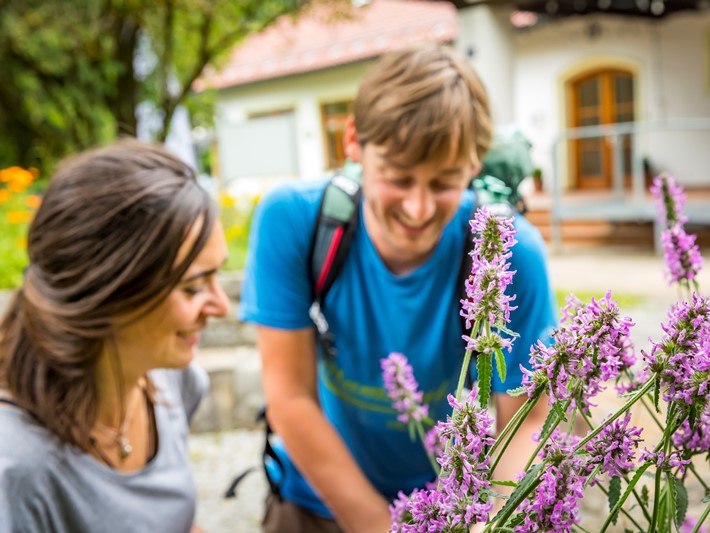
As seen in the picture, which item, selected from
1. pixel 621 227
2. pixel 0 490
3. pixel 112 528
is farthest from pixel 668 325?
pixel 621 227

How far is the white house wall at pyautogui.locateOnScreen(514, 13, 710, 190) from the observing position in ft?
37.5

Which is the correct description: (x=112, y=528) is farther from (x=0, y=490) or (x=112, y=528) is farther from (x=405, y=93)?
(x=405, y=93)

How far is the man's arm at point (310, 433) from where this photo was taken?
136 cm

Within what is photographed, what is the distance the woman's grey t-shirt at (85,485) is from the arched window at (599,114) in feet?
38.8

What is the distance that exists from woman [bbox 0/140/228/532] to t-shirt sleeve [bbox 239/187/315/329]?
84 mm

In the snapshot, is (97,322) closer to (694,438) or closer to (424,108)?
(424,108)

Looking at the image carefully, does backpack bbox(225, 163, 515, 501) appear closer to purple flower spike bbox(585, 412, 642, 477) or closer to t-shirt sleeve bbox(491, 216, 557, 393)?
t-shirt sleeve bbox(491, 216, 557, 393)

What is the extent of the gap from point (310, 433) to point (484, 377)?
1068 millimetres

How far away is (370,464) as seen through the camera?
5.32 ft

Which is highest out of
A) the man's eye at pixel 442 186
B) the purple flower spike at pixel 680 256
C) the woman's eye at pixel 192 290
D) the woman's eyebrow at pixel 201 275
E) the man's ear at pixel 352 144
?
the man's ear at pixel 352 144

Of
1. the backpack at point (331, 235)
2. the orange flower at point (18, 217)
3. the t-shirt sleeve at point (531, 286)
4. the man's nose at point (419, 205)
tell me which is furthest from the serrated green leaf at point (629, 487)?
Result: the orange flower at point (18, 217)

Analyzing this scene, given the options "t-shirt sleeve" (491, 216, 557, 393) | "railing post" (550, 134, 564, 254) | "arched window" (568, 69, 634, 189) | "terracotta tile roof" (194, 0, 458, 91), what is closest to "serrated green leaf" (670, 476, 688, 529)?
"t-shirt sleeve" (491, 216, 557, 393)

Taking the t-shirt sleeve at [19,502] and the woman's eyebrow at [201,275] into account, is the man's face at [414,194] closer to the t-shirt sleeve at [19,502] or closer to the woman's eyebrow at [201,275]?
the woman's eyebrow at [201,275]

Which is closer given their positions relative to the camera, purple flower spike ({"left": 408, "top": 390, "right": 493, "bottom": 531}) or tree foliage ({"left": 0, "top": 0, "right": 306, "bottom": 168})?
purple flower spike ({"left": 408, "top": 390, "right": 493, "bottom": 531})
